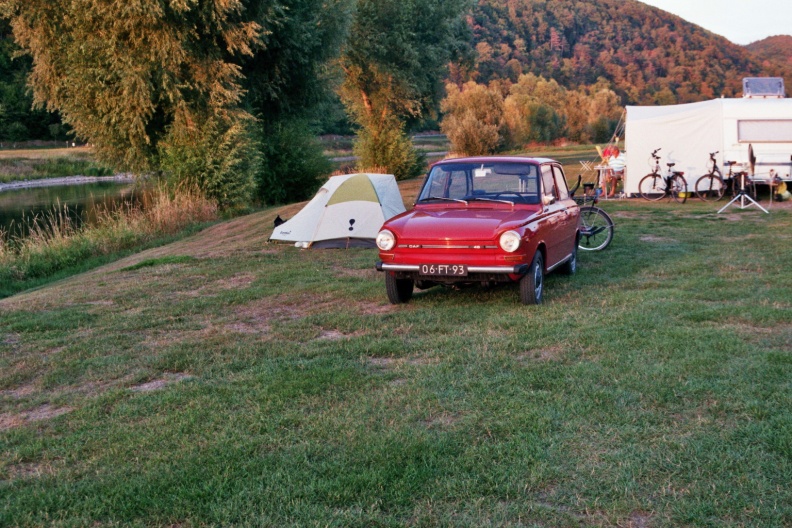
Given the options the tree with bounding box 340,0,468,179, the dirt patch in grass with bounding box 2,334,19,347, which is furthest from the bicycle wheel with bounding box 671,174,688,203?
the dirt patch in grass with bounding box 2,334,19,347

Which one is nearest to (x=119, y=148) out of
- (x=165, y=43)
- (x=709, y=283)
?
(x=165, y=43)

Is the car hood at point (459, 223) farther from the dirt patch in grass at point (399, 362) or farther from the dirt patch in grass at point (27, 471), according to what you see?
the dirt patch in grass at point (27, 471)

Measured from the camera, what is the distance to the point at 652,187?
73.5 feet

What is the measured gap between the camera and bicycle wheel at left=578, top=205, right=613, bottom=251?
12.4m

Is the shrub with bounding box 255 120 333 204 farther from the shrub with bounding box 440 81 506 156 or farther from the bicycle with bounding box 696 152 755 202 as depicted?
the shrub with bounding box 440 81 506 156

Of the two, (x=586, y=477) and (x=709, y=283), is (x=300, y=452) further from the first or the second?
(x=709, y=283)

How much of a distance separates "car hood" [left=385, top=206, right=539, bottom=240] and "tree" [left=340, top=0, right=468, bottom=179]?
88.0 ft

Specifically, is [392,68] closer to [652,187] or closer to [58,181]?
[652,187]

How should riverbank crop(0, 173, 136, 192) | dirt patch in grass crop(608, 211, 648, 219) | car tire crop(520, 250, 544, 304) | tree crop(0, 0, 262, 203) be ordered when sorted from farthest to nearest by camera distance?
riverbank crop(0, 173, 136, 192), tree crop(0, 0, 262, 203), dirt patch in grass crop(608, 211, 648, 219), car tire crop(520, 250, 544, 304)

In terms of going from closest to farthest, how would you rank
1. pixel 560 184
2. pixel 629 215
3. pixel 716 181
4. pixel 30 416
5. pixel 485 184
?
1. pixel 30 416
2. pixel 485 184
3. pixel 560 184
4. pixel 629 215
5. pixel 716 181

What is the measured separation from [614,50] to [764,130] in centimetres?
10321

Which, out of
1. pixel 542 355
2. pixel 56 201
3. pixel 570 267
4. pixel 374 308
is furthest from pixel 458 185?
pixel 56 201

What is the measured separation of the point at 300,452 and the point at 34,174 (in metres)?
57.0

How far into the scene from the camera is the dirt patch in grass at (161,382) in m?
5.96
